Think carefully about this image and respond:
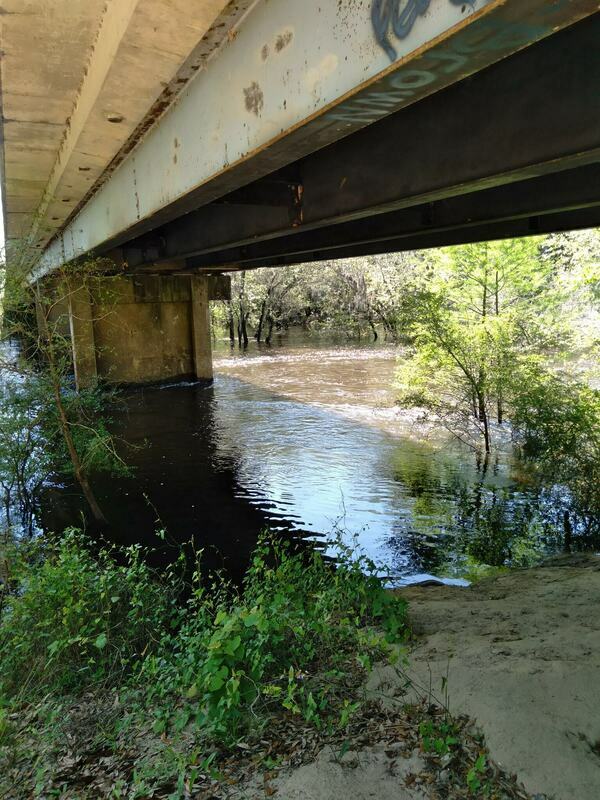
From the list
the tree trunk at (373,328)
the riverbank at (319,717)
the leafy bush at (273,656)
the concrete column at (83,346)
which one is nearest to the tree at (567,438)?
the riverbank at (319,717)

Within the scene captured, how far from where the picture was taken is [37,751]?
2990mm

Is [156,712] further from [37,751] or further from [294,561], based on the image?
[294,561]

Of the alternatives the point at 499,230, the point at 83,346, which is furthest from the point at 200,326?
the point at 499,230

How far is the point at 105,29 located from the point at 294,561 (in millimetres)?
4724

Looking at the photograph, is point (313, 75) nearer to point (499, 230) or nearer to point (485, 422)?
point (499, 230)

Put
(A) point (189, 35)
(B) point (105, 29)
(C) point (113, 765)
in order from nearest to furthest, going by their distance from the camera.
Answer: (C) point (113, 765), (A) point (189, 35), (B) point (105, 29)

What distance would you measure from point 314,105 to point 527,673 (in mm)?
3455

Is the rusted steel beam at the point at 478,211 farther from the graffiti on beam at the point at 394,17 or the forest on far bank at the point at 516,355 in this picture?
the graffiti on beam at the point at 394,17

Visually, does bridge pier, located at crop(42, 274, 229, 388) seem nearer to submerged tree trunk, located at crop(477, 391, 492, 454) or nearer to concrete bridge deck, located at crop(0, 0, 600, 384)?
concrete bridge deck, located at crop(0, 0, 600, 384)

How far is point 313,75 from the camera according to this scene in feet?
10.3

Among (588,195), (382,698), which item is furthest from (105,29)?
(382,698)

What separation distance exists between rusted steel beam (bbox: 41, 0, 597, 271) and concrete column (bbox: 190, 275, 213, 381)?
51.4 feet

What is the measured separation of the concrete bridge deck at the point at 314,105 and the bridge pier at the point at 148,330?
11991mm

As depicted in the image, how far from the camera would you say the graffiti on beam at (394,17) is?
93.0 inches
